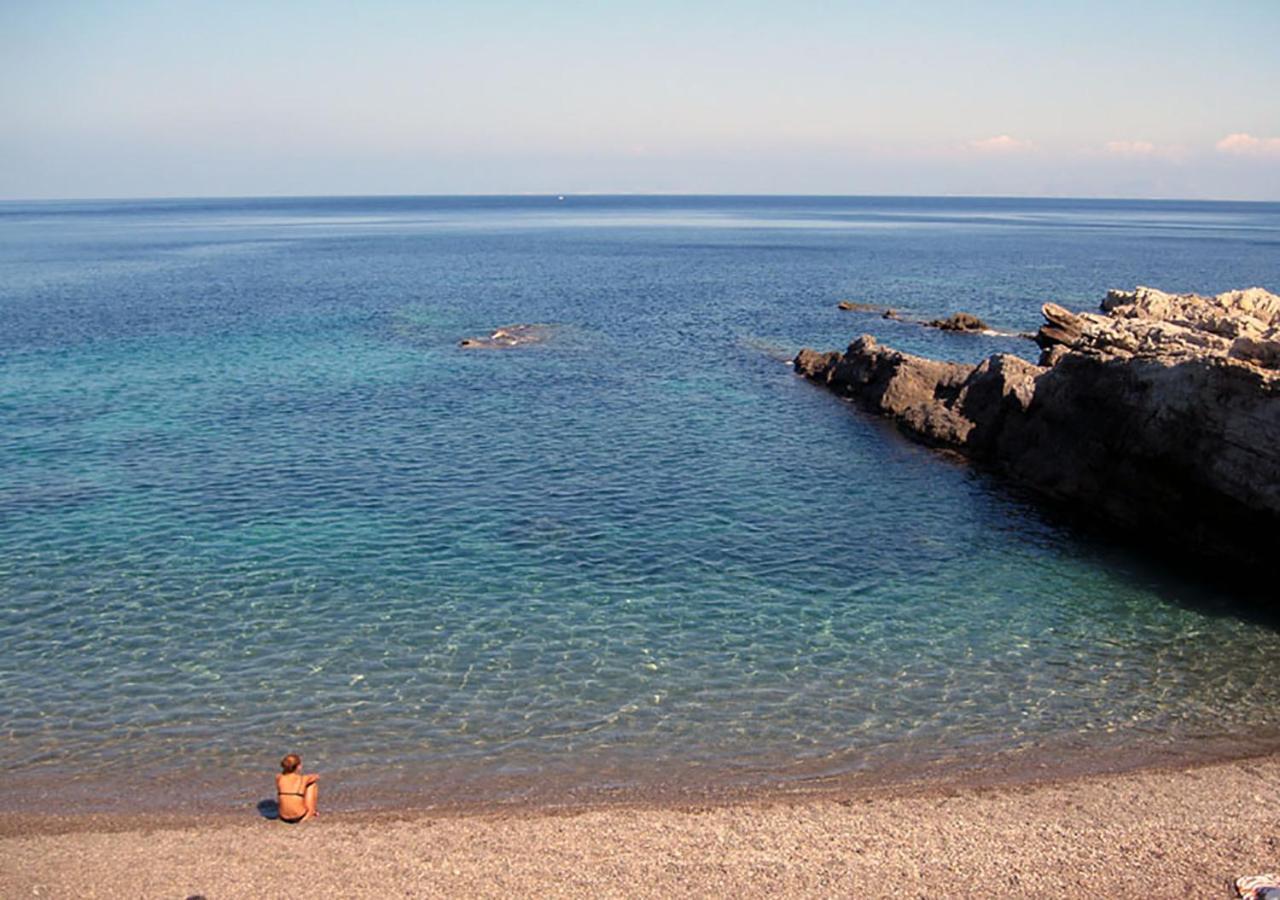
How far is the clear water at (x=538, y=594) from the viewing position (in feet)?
76.2

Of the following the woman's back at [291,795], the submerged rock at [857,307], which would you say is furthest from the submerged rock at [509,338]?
the woman's back at [291,795]

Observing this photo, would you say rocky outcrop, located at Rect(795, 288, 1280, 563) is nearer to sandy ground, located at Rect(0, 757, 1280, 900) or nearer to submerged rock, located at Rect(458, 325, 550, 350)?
sandy ground, located at Rect(0, 757, 1280, 900)

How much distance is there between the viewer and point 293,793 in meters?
19.6

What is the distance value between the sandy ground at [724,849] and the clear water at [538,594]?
162cm

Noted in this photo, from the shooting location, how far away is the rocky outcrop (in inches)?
1264

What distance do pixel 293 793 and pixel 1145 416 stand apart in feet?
107

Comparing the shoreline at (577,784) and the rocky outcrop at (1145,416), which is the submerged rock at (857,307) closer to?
the rocky outcrop at (1145,416)

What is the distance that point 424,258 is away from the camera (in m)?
158

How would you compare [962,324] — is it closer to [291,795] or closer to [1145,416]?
[1145,416]

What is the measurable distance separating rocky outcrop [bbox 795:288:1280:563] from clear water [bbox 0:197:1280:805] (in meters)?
2.63

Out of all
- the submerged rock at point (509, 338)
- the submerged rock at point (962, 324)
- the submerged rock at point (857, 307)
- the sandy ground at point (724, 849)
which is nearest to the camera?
the sandy ground at point (724, 849)

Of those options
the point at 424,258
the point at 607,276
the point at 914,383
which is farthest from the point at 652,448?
the point at 424,258

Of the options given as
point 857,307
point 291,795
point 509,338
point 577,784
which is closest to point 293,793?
point 291,795

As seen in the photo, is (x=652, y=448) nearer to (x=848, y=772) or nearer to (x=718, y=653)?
(x=718, y=653)
